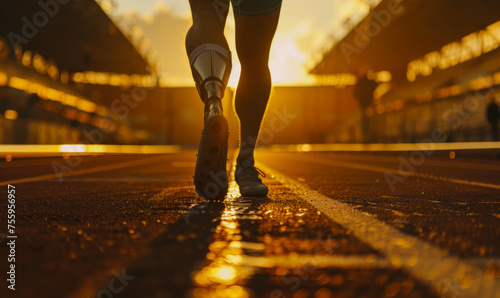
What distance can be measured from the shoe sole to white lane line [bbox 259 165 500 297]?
56cm

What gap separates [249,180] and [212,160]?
45 centimetres

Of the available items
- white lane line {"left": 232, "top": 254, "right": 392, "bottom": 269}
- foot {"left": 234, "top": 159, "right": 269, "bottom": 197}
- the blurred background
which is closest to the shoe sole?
foot {"left": 234, "top": 159, "right": 269, "bottom": 197}

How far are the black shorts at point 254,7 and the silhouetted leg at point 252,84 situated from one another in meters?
0.10

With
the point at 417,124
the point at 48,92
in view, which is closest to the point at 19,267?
the point at 417,124

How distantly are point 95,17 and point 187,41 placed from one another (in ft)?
83.6

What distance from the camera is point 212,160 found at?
6.98 feet

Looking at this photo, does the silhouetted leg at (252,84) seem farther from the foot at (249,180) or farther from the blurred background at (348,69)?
the blurred background at (348,69)

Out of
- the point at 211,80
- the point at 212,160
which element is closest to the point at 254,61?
the point at 211,80

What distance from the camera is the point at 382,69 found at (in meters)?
39.9

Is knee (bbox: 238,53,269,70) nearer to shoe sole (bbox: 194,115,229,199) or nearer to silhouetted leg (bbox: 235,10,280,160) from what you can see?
silhouetted leg (bbox: 235,10,280,160)

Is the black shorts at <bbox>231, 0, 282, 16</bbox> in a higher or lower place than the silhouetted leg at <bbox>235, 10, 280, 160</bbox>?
higher

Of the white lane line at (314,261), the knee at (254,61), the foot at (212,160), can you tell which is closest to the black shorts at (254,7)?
the knee at (254,61)

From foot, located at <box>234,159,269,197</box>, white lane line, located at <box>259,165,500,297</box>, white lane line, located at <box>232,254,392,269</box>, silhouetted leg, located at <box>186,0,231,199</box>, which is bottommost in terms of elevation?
white lane line, located at <box>259,165,500,297</box>

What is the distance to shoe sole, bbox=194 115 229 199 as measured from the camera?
6.94 ft
